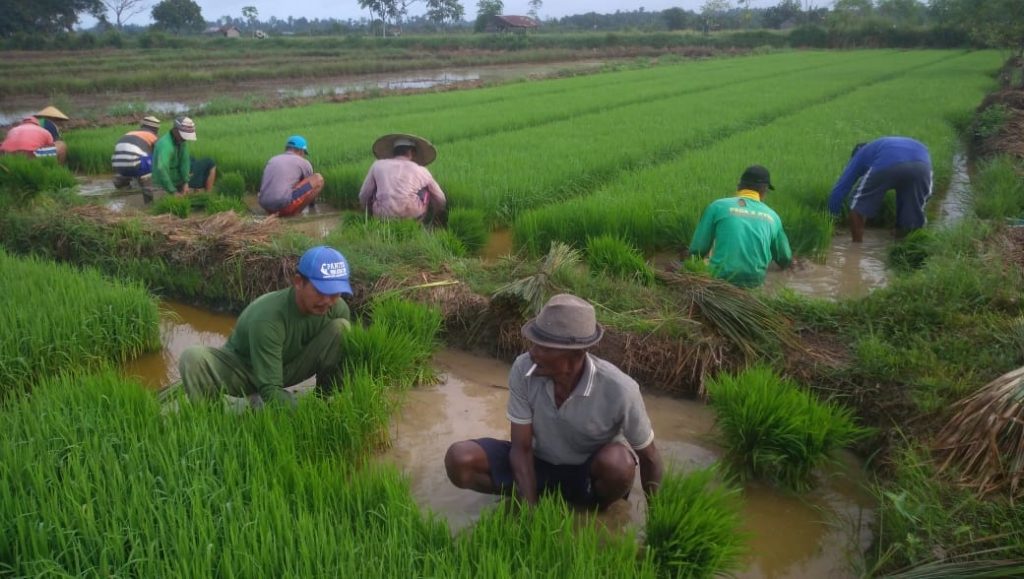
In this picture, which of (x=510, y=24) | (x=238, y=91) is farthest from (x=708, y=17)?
(x=238, y=91)

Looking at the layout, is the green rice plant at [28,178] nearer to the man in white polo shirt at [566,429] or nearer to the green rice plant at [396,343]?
the green rice plant at [396,343]

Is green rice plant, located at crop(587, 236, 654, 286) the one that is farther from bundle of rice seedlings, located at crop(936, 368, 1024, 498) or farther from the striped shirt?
the striped shirt

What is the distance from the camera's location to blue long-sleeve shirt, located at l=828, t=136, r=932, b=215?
5.66 m

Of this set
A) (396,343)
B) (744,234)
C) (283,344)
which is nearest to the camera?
(283,344)

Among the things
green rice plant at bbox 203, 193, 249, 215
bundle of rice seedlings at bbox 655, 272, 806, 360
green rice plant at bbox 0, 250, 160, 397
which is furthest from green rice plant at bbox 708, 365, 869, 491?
green rice plant at bbox 203, 193, 249, 215

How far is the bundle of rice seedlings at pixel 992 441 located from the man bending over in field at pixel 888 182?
3.49 meters

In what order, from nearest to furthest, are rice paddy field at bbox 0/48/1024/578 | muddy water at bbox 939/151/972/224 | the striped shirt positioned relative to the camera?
rice paddy field at bbox 0/48/1024/578
muddy water at bbox 939/151/972/224
the striped shirt

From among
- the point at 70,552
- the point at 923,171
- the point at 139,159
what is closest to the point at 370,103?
the point at 139,159

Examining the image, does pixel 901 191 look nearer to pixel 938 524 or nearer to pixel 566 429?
pixel 938 524

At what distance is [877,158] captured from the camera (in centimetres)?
576

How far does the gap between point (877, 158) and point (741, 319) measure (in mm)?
2992

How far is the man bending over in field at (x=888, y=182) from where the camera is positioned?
565cm

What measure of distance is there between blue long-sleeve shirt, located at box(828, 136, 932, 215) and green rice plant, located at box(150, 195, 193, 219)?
5881mm

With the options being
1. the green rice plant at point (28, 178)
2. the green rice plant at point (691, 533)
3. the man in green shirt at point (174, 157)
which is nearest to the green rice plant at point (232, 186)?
the man in green shirt at point (174, 157)
